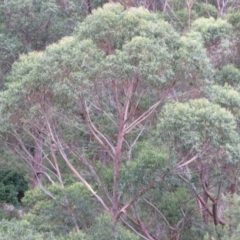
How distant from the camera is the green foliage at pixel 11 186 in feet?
61.4

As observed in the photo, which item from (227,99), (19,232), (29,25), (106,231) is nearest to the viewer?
(19,232)

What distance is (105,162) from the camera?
1678 cm

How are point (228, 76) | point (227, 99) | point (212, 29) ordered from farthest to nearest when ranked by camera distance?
point (212, 29)
point (228, 76)
point (227, 99)

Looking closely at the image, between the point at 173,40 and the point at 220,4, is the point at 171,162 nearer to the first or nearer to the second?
the point at 173,40

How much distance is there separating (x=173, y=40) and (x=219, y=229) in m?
4.09

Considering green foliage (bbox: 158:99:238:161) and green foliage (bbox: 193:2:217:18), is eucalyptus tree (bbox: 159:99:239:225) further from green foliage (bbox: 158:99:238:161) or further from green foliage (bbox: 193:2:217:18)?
green foliage (bbox: 193:2:217:18)

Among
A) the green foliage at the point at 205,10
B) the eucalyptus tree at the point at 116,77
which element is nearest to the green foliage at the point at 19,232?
the eucalyptus tree at the point at 116,77

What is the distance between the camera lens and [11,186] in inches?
741

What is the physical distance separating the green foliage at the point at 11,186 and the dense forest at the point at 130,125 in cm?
314

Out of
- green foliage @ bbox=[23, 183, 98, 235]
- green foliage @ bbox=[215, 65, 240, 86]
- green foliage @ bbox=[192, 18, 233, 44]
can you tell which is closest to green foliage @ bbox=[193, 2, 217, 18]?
green foliage @ bbox=[192, 18, 233, 44]

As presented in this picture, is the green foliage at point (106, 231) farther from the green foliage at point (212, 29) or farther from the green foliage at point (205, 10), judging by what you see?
the green foliage at point (205, 10)

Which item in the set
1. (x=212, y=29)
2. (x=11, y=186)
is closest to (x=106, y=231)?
(x=212, y=29)

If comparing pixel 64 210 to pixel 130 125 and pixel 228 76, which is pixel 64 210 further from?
pixel 228 76

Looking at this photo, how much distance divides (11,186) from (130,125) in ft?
24.5
